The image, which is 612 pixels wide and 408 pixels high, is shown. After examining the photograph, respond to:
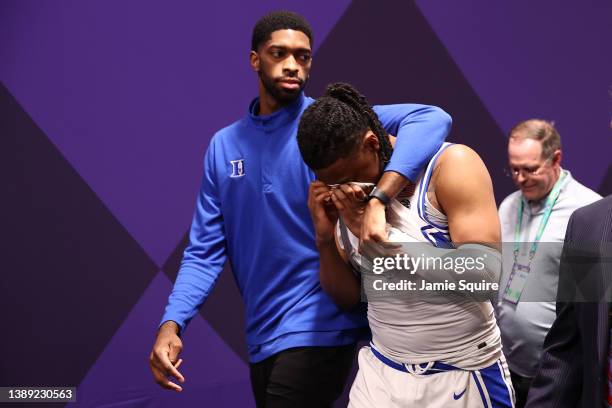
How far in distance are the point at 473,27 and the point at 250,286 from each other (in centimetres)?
223

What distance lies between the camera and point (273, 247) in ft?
8.22

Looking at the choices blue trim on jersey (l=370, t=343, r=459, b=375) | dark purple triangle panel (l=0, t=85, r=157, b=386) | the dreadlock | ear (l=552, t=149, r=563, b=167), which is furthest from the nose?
dark purple triangle panel (l=0, t=85, r=157, b=386)

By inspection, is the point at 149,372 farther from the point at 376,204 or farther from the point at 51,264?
the point at 376,204

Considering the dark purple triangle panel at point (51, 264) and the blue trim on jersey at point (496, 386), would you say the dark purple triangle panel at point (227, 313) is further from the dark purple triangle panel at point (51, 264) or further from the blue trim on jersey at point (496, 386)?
the blue trim on jersey at point (496, 386)

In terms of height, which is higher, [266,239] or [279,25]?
[279,25]

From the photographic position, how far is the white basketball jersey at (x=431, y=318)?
202 cm

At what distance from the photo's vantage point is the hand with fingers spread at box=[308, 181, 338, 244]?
2.15 m

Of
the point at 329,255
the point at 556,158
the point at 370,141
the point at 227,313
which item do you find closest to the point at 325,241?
the point at 329,255

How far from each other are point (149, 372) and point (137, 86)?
1.35 metres

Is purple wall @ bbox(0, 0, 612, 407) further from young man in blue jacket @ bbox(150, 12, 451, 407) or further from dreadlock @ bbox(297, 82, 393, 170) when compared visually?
dreadlock @ bbox(297, 82, 393, 170)

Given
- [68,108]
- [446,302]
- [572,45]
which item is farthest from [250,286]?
[572,45]

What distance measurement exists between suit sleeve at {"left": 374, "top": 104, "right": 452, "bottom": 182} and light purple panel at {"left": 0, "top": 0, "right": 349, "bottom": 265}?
5.64ft

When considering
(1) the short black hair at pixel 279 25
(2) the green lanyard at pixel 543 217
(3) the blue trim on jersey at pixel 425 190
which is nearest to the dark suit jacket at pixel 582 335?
(3) the blue trim on jersey at pixel 425 190

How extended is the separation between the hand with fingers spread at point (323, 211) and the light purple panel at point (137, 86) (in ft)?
6.04
